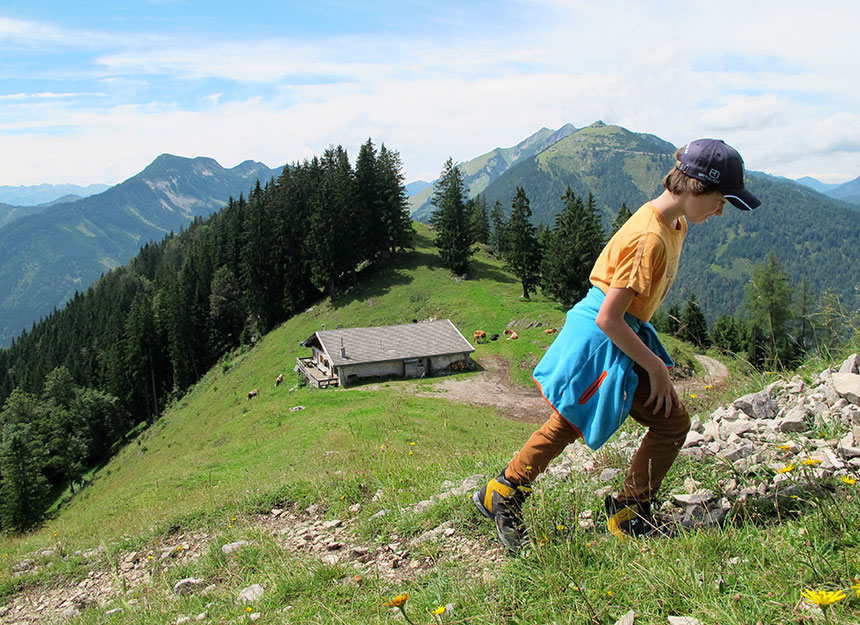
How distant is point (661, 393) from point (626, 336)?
0.46 meters

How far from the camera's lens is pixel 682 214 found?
10.6 ft

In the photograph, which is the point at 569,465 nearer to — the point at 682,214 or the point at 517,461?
the point at 517,461

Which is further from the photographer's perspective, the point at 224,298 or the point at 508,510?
the point at 224,298

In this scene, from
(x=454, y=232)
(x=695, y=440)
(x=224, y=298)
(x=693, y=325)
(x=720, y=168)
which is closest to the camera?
(x=720, y=168)

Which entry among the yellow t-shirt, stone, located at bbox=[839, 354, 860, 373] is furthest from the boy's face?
stone, located at bbox=[839, 354, 860, 373]

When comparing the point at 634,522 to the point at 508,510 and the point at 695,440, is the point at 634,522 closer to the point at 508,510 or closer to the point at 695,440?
the point at 508,510

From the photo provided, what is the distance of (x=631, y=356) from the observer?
3.12m

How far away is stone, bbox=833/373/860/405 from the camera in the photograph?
4379 millimetres

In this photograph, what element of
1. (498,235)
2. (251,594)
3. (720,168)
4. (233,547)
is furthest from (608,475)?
(498,235)

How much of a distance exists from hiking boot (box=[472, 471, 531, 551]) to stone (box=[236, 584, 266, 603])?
6.12 feet

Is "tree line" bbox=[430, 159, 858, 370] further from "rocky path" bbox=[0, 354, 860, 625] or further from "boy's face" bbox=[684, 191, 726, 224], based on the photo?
"boy's face" bbox=[684, 191, 726, 224]

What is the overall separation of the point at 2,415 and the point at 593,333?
79484mm

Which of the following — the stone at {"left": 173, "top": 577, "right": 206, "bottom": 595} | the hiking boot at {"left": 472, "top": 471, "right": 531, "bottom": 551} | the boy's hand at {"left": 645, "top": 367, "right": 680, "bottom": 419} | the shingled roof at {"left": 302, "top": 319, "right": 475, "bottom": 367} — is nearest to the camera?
the boy's hand at {"left": 645, "top": 367, "right": 680, "bottom": 419}

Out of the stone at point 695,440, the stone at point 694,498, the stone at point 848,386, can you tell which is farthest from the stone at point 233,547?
the stone at point 848,386
